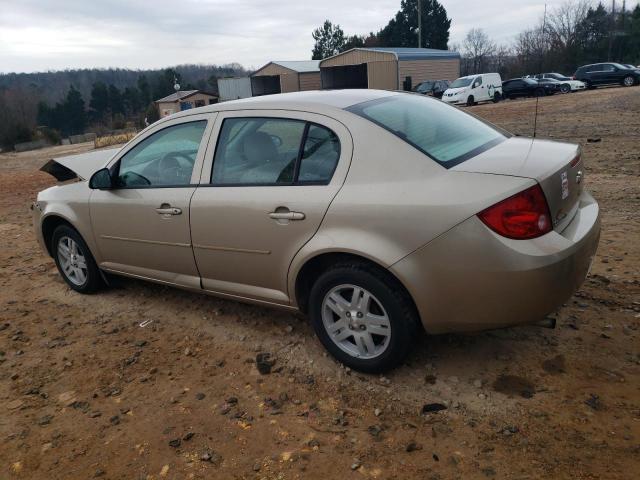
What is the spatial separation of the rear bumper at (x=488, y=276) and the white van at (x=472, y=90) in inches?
1086

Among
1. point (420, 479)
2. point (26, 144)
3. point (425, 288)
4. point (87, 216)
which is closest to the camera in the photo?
point (420, 479)

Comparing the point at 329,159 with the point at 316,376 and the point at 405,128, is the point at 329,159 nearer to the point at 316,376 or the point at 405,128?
the point at 405,128

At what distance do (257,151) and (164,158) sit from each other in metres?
0.98

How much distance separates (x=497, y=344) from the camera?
3387 millimetres

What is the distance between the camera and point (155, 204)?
12.7 feet

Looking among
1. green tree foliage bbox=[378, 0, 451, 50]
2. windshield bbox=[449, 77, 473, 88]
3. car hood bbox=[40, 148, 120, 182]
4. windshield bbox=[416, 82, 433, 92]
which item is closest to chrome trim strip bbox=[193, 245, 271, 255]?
car hood bbox=[40, 148, 120, 182]

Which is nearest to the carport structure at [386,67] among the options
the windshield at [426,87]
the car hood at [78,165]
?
the windshield at [426,87]

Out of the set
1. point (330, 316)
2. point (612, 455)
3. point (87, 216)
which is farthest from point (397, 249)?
point (87, 216)

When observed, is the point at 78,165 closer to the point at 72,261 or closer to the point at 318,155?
the point at 72,261

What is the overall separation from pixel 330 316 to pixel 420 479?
1.14 metres

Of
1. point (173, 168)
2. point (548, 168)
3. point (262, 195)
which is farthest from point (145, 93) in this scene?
point (548, 168)

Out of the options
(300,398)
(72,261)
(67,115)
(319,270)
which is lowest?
(300,398)

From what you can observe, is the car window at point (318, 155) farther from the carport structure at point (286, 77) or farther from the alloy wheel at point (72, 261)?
the carport structure at point (286, 77)

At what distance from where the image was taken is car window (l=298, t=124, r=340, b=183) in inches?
123
